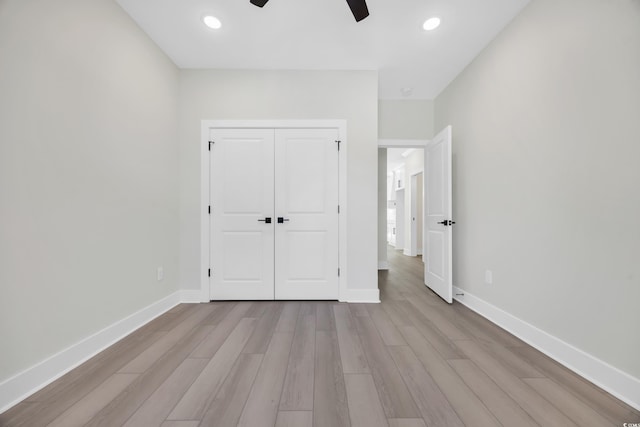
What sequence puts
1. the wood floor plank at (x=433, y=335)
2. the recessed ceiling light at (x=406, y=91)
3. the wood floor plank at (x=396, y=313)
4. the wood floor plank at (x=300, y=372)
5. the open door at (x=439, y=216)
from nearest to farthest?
the wood floor plank at (x=300, y=372)
the wood floor plank at (x=433, y=335)
the wood floor plank at (x=396, y=313)
the open door at (x=439, y=216)
the recessed ceiling light at (x=406, y=91)

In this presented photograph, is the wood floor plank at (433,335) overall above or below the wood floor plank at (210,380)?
below

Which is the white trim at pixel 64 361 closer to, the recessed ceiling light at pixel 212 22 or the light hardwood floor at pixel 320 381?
the light hardwood floor at pixel 320 381

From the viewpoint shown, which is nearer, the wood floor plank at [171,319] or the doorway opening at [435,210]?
the wood floor plank at [171,319]

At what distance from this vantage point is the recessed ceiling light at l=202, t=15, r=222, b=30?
2.19 meters

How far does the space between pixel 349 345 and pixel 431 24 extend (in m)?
2.88

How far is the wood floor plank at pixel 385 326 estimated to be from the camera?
198cm

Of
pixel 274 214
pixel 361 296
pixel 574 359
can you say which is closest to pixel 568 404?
pixel 574 359

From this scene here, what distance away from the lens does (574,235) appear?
1.67 meters

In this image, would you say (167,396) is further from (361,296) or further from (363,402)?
(361,296)

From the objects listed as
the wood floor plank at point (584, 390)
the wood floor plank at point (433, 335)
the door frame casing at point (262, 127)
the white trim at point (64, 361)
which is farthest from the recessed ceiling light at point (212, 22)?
the wood floor plank at point (584, 390)

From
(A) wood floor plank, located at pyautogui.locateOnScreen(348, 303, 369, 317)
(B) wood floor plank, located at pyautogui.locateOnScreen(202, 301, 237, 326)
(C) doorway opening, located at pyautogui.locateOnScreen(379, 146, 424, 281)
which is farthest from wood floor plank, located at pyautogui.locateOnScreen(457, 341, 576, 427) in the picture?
(C) doorway opening, located at pyautogui.locateOnScreen(379, 146, 424, 281)

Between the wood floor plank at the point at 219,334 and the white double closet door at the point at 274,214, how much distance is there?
1.08ft

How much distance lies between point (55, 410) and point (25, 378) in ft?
1.03

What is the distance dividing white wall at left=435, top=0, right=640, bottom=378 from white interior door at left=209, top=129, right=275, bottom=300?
2.35m
